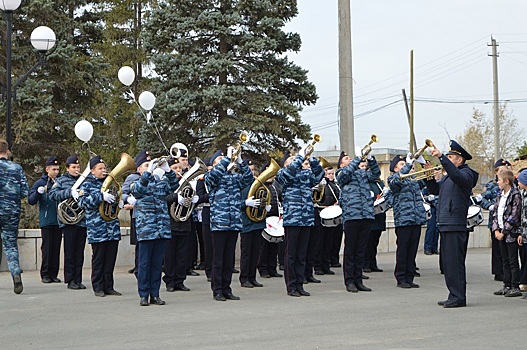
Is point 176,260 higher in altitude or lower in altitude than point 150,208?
lower

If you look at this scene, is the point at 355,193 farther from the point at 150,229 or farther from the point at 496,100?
the point at 496,100

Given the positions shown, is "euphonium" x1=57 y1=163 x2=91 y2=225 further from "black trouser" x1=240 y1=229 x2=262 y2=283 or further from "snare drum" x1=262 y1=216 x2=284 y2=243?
"snare drum" x1=262 y1=216 x2=284 y2=243

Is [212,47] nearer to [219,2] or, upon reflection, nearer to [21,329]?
[219,2]

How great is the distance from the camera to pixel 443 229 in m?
10.4

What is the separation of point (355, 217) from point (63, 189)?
14.7 ft

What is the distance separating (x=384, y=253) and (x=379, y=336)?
10.9 meters

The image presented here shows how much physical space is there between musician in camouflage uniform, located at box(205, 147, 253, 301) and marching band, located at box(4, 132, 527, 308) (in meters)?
0.01

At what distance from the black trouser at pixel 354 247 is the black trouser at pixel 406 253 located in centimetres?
93

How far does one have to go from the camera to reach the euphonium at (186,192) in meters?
11.8

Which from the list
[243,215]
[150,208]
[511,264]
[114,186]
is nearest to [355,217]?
[243,215]

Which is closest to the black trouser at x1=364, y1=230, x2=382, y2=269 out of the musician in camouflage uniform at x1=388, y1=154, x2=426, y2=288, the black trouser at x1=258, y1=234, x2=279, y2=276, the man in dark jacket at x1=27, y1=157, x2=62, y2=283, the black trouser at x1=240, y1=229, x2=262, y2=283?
the black trouser at x1=258, y1=234, x2=279, y2=276

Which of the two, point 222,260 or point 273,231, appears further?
point 273,231

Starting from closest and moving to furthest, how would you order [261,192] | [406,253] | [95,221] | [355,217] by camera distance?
1. [95,221]
2. [355,217]
3. [261,192]
4. [406,253]

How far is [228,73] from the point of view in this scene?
20.9 meters
